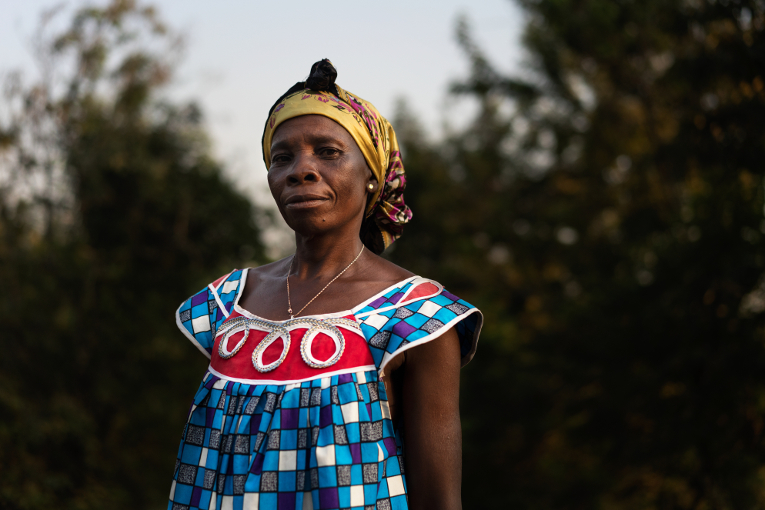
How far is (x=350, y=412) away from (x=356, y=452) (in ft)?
0.35

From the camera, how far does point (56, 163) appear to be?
13.0 meters

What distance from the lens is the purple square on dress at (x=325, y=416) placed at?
5.92 ft

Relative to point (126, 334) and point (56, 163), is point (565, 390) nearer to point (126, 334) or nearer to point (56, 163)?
point (126, 334)

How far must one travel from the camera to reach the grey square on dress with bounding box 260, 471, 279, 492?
5.90ft

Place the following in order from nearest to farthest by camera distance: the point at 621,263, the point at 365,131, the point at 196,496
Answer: the point at 196,496 → the point at 365,131 → the point at 621,263

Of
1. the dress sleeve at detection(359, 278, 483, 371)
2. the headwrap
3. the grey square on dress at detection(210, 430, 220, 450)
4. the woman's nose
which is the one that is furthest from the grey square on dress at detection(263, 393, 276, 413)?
the headwrap

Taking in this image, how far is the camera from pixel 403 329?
6.12 ft

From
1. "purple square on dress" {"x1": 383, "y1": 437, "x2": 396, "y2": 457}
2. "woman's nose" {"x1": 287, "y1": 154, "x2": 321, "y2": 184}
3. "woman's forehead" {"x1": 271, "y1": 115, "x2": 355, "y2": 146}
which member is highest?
"woman's forehead" {"x1": 271, "y1": 115, "x2": 355, "y2": 146}

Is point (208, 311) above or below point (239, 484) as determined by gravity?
above

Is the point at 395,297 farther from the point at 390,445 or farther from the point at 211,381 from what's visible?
the point at 211,381

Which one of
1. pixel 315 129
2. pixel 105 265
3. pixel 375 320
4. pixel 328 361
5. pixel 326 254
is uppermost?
pixel 105 265

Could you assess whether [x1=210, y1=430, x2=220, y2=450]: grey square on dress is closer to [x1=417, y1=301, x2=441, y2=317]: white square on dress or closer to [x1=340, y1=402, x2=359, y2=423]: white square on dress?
[x1=340, y1=402, x2=359, y2=423]: white square on dress

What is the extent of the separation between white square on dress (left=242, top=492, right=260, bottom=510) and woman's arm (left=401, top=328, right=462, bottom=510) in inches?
16.9

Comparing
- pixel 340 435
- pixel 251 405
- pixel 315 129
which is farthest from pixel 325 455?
→ pixel 315 129
